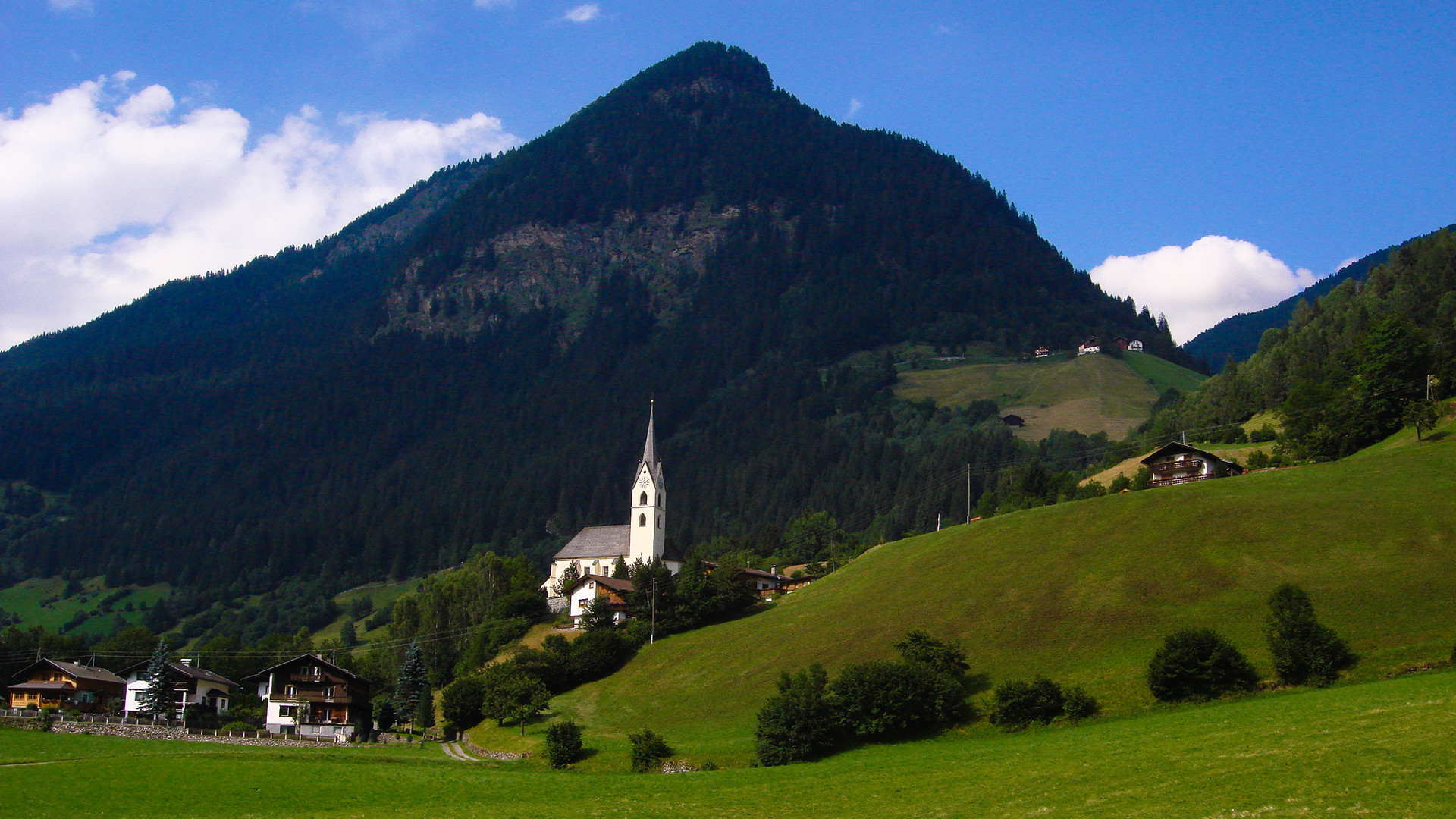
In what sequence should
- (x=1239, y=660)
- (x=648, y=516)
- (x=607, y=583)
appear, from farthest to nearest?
1. (x=648, y=516)
2. (x=607, y=583)
3. (x=1239, y=660)

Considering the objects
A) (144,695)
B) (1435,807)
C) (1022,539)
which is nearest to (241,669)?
(144,695)

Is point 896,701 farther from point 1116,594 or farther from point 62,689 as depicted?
point 62,689

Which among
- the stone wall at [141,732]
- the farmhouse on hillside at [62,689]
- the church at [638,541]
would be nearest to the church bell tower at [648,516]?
the church at [638,541]

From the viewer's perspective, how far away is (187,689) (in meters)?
93.9

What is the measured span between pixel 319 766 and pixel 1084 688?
39838mm

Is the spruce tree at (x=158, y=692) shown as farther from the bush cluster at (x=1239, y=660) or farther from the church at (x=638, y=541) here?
the bush cluster at (x=1239, y=660)

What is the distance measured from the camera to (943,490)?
18400cm

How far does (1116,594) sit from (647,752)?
3345 centimetres

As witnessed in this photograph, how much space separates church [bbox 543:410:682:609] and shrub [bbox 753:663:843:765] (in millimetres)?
75729

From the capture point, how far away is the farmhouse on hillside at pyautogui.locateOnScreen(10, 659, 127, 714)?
88375 mm

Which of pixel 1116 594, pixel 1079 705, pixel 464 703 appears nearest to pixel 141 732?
pixel 464 703

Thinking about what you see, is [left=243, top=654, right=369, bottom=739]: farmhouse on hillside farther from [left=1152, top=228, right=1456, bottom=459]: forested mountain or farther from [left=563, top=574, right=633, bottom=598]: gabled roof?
[left=1152, top=228, right=1456, bottom=459]: forested mountain

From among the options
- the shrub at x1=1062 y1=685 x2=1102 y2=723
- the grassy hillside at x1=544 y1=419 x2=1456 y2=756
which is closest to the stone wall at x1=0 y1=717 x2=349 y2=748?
the grassy hillside at x1=544 y1=419 x2=1456 y2=756

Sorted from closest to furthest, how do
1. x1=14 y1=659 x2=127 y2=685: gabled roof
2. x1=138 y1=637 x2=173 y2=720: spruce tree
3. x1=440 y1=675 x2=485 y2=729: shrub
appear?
1. x1=440 y1=675 x2=485 y2=729: shrub
2. x1=138 y1=637 x2=173 y2=720: spruce tree
3. x1=14 y1=659 x2=127 y2=685: gabled roof
